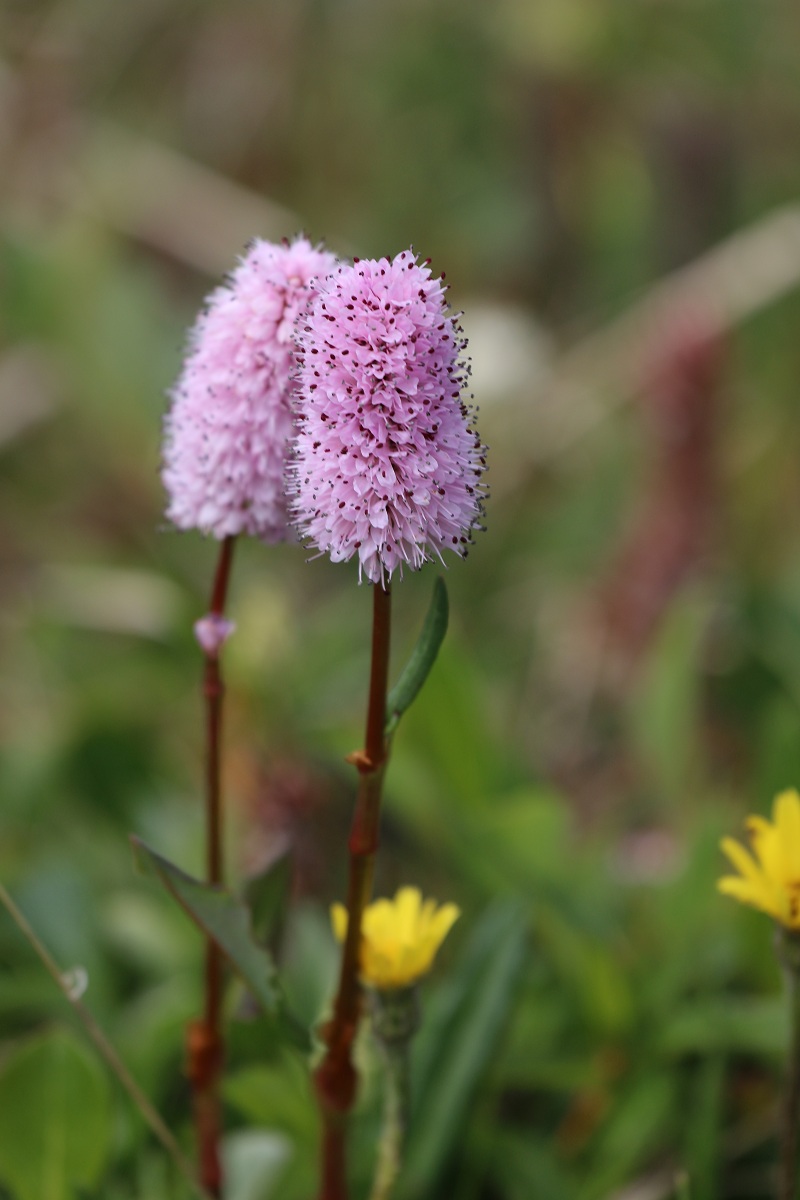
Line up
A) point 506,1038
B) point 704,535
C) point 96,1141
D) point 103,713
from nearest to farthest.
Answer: point 96,1141 → point 506,1038 → point 103,713 → point 704,535

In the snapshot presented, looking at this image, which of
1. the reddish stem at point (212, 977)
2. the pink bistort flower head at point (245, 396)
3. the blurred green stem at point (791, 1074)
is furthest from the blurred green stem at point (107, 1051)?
the blurred green stem at point (791, 1074)

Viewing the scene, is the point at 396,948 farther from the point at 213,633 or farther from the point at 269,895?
the point at 213,633

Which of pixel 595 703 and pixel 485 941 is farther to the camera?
pixel 595 703

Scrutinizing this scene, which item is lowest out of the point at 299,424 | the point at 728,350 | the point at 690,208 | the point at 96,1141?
the point at 96,1141

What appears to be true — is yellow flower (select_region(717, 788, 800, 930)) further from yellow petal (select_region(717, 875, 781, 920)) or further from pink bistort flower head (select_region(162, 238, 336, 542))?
pink bistort flower head (select_region(162, 238, 336, 542))

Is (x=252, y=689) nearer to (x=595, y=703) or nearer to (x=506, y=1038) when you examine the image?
(x=595, y=703)

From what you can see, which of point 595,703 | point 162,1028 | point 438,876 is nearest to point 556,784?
point 595,703
